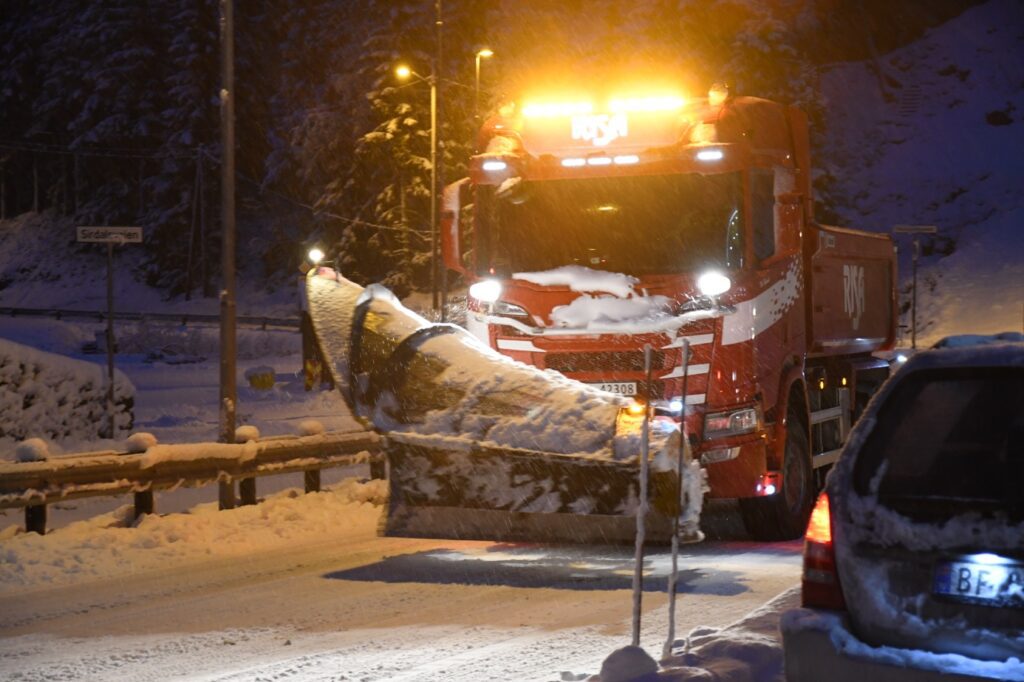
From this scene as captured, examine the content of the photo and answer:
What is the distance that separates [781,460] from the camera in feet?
39.2

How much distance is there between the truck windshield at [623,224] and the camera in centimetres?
1155

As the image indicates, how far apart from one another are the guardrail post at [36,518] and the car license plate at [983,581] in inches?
363

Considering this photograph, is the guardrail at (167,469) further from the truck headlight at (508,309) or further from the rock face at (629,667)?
the rock face at (629,667)

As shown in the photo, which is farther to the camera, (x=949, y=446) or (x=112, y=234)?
(x=112, y=234)

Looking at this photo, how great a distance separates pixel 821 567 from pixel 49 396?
16.0 meters

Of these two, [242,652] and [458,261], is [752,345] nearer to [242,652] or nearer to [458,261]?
[458,261]

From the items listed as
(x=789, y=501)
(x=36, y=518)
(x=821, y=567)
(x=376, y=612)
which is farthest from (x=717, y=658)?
(x=36, y=518)

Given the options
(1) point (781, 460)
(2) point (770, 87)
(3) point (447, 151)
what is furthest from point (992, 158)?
(1) point (781, 460)

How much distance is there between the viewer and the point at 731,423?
37.4 feet

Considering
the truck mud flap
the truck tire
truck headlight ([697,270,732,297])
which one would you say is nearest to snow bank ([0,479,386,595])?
the truck mud flap

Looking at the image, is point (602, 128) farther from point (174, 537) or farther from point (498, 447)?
point (174, 537)

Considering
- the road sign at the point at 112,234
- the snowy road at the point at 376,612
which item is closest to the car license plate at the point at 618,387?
the snowy road at the point at 376,612

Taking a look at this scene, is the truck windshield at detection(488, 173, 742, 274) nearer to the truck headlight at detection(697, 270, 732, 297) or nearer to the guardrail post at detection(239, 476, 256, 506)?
the truck headlight at detection(697, 270, 732, 297)

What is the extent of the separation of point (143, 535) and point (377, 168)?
48.0m
